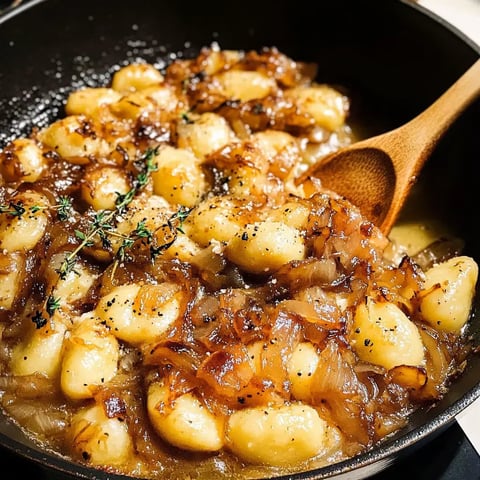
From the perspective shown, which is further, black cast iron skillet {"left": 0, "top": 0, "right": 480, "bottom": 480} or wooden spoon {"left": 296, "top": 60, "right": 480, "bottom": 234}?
black cast iron skillet {"left": 0, "top": 0, "right": 480, "bottom": 480}

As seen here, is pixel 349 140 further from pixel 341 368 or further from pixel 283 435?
pixel 283 435

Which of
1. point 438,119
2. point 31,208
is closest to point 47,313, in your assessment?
point 31,208

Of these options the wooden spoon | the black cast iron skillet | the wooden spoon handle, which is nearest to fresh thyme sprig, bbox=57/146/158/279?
the wooden spoon

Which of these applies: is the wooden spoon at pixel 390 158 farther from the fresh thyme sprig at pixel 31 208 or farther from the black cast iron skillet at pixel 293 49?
the fresh thyme sprig at pixel 31 208

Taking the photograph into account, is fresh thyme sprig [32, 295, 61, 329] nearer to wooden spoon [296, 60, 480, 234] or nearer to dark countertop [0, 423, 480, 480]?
dark countertop [0, 423, 480, 480]

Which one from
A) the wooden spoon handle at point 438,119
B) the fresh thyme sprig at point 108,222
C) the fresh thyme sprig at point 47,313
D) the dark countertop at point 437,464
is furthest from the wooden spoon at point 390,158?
the fresh thyme sprig at point 47,313

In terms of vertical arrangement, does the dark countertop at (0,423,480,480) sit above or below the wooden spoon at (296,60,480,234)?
below

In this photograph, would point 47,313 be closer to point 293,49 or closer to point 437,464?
point 437,464
